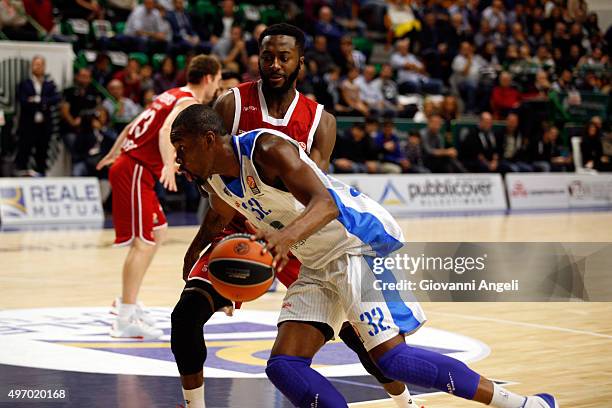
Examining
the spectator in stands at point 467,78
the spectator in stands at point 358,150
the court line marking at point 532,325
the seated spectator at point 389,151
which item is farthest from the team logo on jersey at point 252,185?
the spectator in stands at point 467,78

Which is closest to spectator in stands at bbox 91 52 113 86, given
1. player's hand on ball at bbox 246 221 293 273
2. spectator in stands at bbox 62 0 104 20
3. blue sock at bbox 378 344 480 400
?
spectator in stands at bbox 62 0 104 20

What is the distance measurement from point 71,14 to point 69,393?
578 inches

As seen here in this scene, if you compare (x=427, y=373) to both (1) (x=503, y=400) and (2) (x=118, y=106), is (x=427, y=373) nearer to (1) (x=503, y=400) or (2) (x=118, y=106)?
(1) (x=503, y=400)

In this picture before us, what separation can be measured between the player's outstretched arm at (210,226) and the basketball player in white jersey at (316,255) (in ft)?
1.23

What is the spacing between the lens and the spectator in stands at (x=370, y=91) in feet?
70.5

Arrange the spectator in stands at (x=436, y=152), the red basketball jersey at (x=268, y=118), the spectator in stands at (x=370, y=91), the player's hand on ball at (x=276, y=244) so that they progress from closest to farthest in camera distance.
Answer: the player's hand on ball at (x=276, y=244) → the red basketball jersey at (x=268, y=118) → the spectator in stands at (x=436, y=152) → the spectator in stands at (x=370, y=91)

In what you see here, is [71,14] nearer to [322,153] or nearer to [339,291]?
[322,153]

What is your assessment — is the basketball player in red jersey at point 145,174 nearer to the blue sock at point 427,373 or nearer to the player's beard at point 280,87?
the player's beard at point 280,87

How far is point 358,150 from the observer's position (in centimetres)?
1978

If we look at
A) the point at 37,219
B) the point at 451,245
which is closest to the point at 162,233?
the point at 451,245

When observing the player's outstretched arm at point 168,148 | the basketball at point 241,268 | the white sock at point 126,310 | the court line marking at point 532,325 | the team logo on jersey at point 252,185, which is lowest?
the court line marking at point 532,325

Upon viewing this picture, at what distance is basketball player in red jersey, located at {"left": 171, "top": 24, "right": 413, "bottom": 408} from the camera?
501 cm

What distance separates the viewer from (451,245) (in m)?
12.6

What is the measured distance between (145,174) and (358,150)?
39.5 feet
